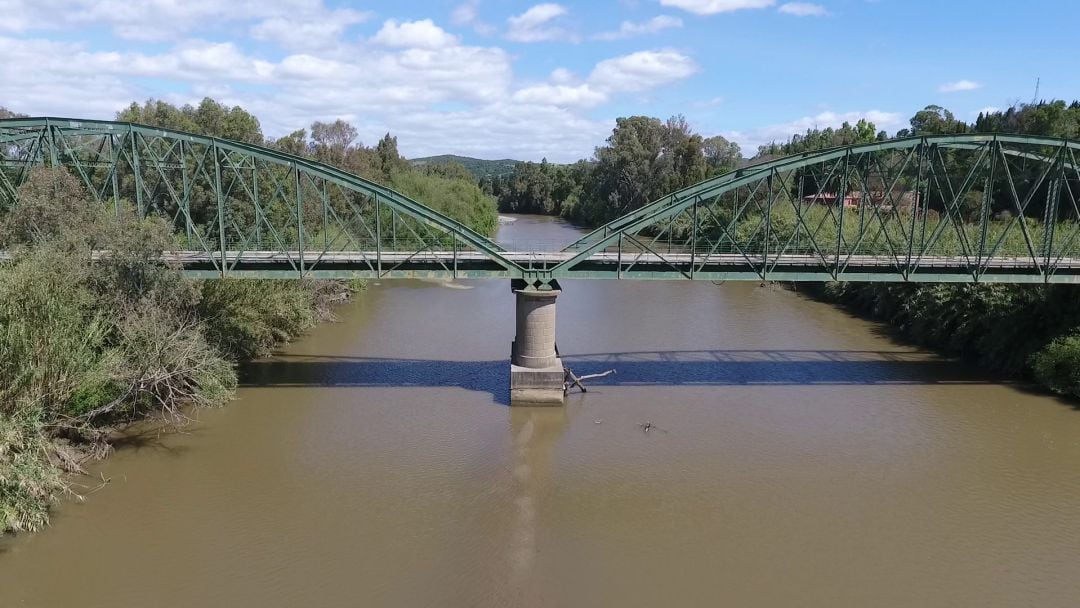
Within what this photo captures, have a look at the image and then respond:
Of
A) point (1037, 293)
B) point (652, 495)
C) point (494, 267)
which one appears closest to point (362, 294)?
point (494, 267)

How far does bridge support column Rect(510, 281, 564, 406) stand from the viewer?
2291 cm

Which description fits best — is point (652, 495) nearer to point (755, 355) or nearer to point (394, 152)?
point (755, 355)

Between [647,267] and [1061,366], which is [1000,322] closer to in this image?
[1061,366]

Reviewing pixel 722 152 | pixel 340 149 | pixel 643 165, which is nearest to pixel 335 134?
pixel 340 149

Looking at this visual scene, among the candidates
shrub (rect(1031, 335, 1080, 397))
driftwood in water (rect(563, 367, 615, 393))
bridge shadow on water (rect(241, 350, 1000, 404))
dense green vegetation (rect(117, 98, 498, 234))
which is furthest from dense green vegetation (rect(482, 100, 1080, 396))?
dense green vegetation (rect(117, 98, 498, 234))

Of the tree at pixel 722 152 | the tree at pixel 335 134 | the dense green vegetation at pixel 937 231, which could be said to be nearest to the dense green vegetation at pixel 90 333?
the dense green vegetation at pixel 937 231

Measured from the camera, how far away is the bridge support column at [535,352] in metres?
22.9

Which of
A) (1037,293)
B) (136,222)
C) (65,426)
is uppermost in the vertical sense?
(136,222)

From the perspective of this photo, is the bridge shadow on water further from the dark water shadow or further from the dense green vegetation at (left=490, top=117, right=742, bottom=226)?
the dense green vegetation at (left=490, top=117, right=742, bottom=226)

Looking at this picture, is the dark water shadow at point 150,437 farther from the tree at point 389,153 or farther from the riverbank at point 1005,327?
the tree at point 389,153

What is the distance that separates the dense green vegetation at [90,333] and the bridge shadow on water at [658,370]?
7.71ft

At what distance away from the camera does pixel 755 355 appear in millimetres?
28906

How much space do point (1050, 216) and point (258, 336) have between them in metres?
29.4

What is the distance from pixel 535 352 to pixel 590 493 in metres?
6.60
